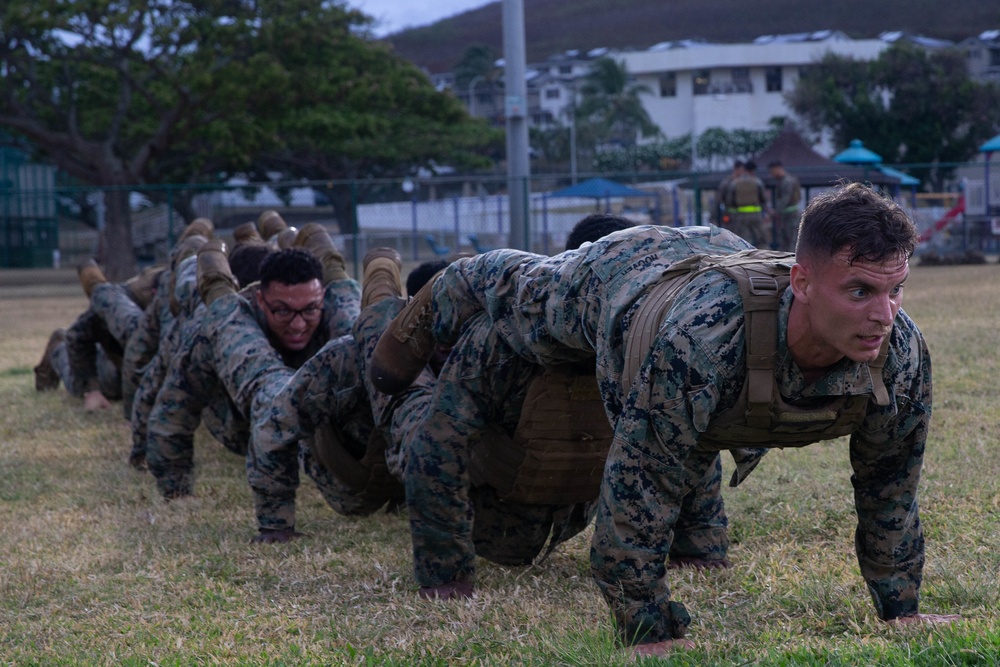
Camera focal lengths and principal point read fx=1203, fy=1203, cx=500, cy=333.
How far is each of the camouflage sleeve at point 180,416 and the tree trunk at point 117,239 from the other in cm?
1929

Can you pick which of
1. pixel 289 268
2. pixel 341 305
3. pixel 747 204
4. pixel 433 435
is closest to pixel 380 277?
pixel 289 268

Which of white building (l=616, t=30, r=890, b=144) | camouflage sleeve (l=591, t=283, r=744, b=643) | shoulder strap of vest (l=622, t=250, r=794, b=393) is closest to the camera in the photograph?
camouflage sleeve (l=591, t=283, r=744, b=643)

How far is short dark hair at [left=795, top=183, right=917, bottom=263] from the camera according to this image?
2971mm

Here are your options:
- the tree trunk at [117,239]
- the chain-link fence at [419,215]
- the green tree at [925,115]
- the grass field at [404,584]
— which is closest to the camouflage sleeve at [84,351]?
the grass field at [404,584]

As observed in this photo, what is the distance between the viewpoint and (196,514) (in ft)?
20.2

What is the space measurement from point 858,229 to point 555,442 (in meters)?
1.63

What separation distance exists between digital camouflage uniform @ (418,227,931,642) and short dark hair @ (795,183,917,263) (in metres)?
0.19

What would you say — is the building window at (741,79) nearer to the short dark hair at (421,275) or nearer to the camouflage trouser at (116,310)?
the camouflage trouser at (116,310)

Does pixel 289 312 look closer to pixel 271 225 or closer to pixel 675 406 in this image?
pixel 675 406

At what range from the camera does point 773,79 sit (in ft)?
332

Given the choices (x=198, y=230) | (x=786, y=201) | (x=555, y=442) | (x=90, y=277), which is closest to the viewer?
(x=555, y=442)

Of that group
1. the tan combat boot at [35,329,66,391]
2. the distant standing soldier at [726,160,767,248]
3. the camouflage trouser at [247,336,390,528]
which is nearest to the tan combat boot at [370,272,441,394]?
the camouflage trouser at [247,336,390,528]

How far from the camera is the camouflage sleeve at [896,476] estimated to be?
3250 millimetres

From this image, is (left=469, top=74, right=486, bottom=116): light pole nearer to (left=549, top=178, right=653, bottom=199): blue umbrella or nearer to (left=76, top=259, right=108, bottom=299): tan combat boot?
(left=549, top=178, right=653, bottom=199): blue umbrella
